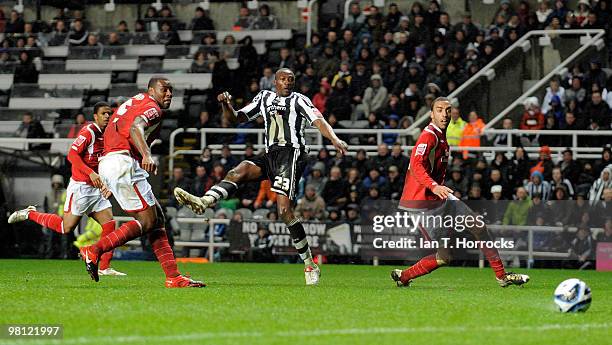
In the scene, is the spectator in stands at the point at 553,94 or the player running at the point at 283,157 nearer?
the player running at the point at 283,157

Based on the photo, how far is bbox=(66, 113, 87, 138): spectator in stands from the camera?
91.5 ft

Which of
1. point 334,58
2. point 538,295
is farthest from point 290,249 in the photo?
point 538,295

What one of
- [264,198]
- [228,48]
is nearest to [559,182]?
[264,198]

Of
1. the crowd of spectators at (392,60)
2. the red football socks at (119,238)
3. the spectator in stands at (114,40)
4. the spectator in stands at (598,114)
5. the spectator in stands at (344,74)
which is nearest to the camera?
the red football socks at (119,238)

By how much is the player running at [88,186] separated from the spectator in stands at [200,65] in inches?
516

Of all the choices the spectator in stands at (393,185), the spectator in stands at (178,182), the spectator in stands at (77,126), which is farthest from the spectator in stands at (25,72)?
the spectator in stands at (393,185)

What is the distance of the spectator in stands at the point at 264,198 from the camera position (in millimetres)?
24611

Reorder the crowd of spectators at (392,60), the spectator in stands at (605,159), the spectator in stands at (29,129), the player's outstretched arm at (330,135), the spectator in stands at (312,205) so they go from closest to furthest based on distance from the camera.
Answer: the player's outstretched arm at (330,135) < the spectator in stands at (605,159) < the spectator in stands at (312,205) < the crowd of spectators at (392,60) < the spectator in stands at (29,129)

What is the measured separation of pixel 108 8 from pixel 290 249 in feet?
43.2

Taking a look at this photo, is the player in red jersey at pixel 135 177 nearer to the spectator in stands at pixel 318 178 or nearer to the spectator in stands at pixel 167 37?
the spectator in stands at pixel 318 178

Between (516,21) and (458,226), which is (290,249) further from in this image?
(516,21)

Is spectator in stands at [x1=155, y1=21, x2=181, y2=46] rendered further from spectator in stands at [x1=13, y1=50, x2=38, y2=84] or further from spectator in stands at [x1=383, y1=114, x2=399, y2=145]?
spectator in stands at [x1=383, y1=114, x2=399, y2=145]

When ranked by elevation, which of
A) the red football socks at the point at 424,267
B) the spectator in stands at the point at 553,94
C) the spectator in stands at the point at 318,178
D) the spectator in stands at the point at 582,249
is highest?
the spectator in stands at the point at 553,94

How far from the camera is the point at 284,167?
1460 cm
